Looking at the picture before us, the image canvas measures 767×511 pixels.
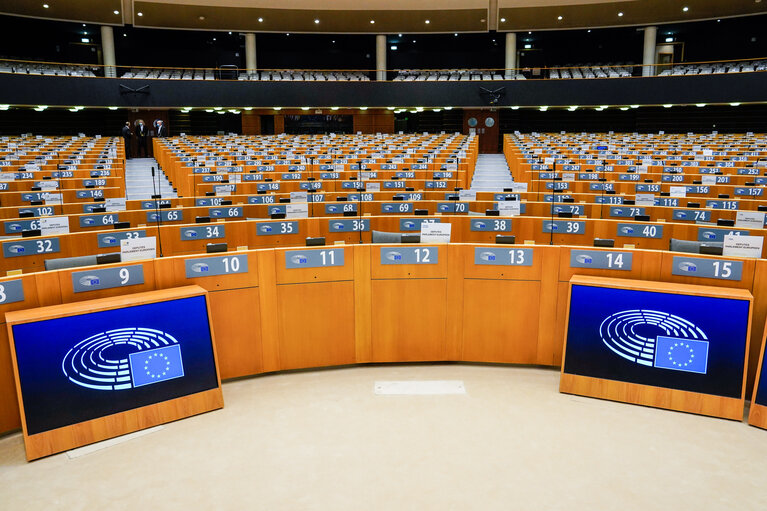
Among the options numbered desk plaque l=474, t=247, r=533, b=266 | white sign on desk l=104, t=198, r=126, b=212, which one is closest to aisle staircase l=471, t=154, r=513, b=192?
white sign on desk l=104, t=198, r=126, b=212

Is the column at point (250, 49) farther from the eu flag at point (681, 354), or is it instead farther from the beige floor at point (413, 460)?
the eu flag at point (681, 354)

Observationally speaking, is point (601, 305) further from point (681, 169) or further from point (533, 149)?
point (533, 149)

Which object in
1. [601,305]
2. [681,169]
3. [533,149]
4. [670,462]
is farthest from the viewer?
[533,149]

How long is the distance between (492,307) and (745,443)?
2.04 m

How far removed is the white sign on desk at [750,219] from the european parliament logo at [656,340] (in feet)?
13.0

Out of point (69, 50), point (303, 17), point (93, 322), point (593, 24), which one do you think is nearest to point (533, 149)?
point (593, 24)

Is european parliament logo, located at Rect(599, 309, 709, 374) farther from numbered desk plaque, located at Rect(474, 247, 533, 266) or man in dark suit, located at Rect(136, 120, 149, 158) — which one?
man in dark suit, located at Rect(136, 120, 149, 158)

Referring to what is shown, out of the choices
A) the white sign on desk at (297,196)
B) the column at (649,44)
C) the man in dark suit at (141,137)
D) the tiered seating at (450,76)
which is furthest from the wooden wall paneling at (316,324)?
the column at (649,44)

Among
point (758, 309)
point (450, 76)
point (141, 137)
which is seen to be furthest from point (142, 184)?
point (450, 76)

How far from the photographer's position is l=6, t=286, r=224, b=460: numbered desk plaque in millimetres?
3518

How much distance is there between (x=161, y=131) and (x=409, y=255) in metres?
24.8

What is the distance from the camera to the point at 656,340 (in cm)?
406

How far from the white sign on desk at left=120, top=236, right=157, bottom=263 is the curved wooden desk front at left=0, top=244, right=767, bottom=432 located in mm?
356

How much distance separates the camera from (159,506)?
302 centimetres
